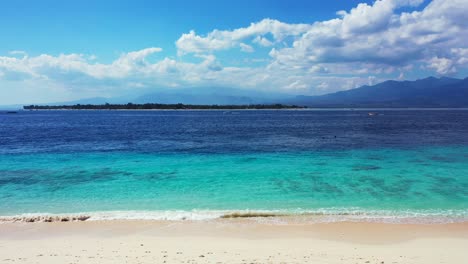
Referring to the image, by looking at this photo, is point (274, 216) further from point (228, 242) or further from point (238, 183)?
point (238, 183)

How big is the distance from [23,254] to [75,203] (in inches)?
276

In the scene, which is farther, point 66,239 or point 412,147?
point 412,147

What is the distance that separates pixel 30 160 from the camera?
31062mm

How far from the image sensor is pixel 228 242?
40.2 ft

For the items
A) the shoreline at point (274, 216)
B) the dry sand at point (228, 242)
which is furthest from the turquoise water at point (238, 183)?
the dry sand at point (228, 242)

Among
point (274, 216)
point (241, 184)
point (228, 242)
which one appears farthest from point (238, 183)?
point (228, 242)

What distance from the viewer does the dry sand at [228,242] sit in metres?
10.5

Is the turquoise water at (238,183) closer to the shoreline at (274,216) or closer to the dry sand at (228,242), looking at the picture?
the shoreline at (274,216)

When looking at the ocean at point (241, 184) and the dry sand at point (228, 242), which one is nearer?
the dry sand at point (228, 242)

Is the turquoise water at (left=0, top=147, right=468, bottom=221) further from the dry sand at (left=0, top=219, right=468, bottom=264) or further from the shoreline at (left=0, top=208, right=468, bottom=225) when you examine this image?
the dry sand at (left=0, top=219, right=468, bottom=264)

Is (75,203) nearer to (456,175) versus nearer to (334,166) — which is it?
(334,166)

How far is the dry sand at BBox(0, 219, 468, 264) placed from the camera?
414 inches

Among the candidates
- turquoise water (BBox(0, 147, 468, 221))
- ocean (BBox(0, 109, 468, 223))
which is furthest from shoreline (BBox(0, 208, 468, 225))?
turquoise water (BBox(0, 147, 468, 221))

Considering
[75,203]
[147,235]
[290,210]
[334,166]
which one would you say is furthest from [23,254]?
[334,166]
